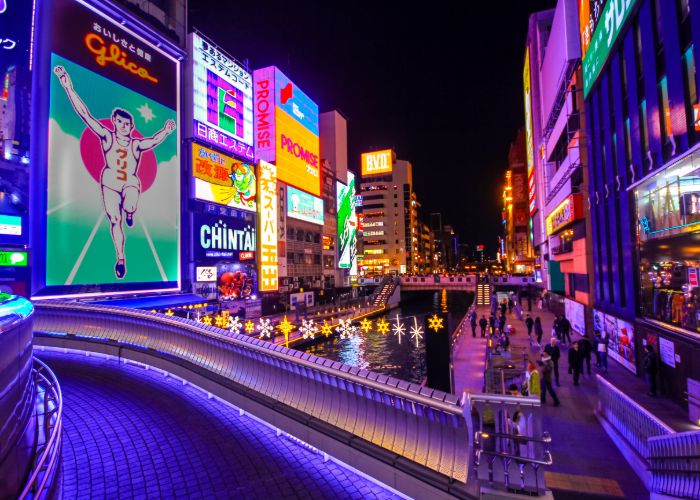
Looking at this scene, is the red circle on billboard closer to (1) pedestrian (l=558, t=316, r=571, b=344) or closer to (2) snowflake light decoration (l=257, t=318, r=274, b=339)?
(2) snowflake light decoration (l=257, t=318, r=274, b=339)

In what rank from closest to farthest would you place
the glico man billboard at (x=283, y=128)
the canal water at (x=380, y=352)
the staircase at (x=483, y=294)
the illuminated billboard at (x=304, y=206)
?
the canal water at (x=380, y=352), the staircase at (x=483, y=294), the glico man billboard at (x=283, y=128), the illuminated billboard at (x=304, y=206)

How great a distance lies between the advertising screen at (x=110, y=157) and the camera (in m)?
27.0

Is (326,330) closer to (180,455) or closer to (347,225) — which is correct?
(180,455)

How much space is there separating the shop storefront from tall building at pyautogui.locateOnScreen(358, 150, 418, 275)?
377ft

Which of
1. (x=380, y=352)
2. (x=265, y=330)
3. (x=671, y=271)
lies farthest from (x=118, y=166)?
(x=671, y=271)

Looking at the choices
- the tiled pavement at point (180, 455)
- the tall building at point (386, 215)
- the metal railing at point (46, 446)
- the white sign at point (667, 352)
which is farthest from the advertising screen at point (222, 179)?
the tall building at point (386, 215)

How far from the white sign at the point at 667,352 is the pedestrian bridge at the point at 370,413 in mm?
11939

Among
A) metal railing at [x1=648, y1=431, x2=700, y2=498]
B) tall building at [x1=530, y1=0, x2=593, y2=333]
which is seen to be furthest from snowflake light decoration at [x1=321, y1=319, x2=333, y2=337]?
metal railing at [x1=648, y1=431, x2=700, y2=498]

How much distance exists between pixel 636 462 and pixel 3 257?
31.1 metres

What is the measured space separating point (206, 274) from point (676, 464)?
1503 inches

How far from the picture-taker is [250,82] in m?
49.7

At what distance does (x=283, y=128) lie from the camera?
58875 mm

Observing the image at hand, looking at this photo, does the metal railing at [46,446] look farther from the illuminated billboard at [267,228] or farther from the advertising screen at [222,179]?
the illuminated billboard at [267,228]

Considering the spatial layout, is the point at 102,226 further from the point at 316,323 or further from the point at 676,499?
the point at 676,499
